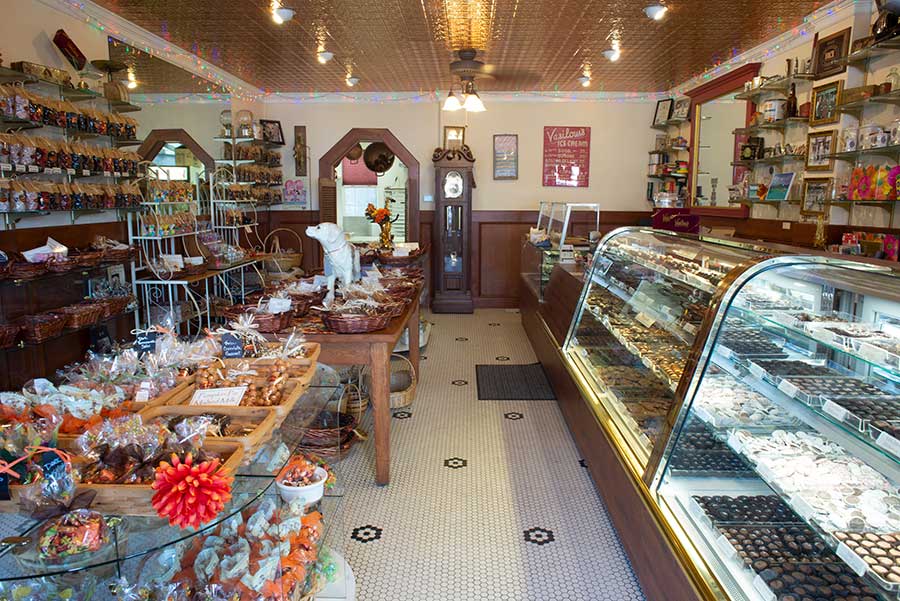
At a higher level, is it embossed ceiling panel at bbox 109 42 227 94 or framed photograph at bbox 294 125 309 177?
embossed ceiling panel at bbox 109 42 227 94

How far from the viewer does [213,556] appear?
1.62 meters

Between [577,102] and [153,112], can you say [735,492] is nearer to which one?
[153,112]

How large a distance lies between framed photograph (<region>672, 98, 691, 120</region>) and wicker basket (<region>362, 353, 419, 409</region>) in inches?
193

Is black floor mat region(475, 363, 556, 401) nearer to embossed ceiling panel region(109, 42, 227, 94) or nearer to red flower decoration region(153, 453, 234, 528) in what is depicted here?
red flower decoration region(153, 453, 234, 528)

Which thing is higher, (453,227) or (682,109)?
(682,109)

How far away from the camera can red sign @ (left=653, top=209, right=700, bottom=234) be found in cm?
728

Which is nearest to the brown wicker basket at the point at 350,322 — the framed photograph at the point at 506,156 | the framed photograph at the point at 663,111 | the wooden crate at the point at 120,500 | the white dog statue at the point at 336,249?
the white dog statue at the point at 336,249

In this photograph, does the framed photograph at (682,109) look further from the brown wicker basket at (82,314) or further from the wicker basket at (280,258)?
the brown wicker basket at (82,314)

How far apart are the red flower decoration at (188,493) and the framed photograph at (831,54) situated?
16.9 ft

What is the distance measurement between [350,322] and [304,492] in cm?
111

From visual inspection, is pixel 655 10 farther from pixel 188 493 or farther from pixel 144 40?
pixel 188 493

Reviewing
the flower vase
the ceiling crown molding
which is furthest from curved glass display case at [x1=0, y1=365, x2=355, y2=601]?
the flower vase

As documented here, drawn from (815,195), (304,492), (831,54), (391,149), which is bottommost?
(304,492)

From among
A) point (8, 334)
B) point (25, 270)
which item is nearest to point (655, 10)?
point (25, 270)
